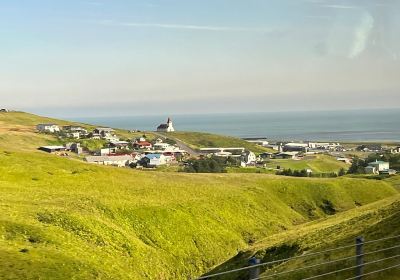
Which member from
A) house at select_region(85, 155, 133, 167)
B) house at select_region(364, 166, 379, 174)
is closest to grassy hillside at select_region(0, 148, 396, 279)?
house at select_region(364, 166, 379, 174)

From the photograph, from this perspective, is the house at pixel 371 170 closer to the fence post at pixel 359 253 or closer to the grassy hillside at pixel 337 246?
the grassy hillside at pixel 337 246

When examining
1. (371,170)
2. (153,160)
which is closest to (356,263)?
(153,160)

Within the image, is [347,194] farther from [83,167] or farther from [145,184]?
[83,167]

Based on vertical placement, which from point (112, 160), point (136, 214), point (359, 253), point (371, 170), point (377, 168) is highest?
point (359, 253)

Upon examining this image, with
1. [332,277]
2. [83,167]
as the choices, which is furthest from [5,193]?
[332,277]

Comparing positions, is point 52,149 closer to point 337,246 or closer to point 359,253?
point 337,246

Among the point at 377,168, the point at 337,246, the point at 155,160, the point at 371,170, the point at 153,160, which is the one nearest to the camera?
the point at 337,246

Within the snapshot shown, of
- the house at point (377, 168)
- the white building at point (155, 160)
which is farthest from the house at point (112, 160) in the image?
the house at point (377, 168)
